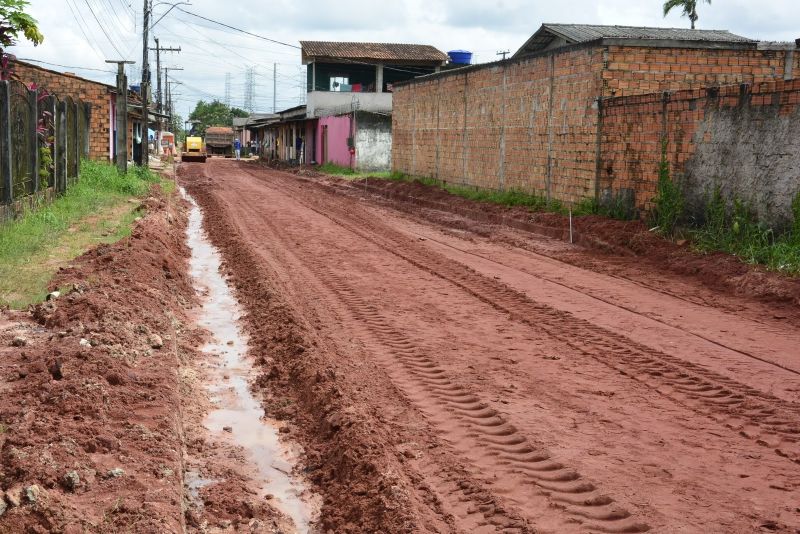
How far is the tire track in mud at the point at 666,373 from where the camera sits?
18.5ft

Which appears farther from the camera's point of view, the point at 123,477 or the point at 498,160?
the point at 498,160

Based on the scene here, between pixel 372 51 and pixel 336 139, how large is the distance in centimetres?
1372

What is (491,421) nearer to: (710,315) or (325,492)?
(325,492)

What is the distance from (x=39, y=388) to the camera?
18.2ft

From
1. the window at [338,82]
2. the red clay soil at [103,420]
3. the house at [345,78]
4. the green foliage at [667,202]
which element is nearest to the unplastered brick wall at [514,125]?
the green foliage at [667,202]

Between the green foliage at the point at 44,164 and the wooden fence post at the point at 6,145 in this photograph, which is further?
the green foliage at the point at 44,164

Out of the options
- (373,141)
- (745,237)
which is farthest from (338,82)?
(745,237)

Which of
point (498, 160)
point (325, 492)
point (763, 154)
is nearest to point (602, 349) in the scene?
point (325, 492)

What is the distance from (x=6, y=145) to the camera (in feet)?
41.7

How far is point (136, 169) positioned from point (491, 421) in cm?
2539

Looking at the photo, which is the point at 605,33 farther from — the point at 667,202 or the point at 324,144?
the point at 324,144

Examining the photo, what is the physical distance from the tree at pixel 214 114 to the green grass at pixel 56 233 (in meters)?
112

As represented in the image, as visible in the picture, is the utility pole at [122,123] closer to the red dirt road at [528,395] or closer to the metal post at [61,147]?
the metal post at [61,147]

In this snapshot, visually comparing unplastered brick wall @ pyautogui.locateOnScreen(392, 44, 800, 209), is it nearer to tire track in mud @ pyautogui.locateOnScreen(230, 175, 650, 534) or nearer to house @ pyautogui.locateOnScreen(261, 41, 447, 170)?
tire track in mud @ pyautogui.locateOnScreen(230, 175, 650, 534)
